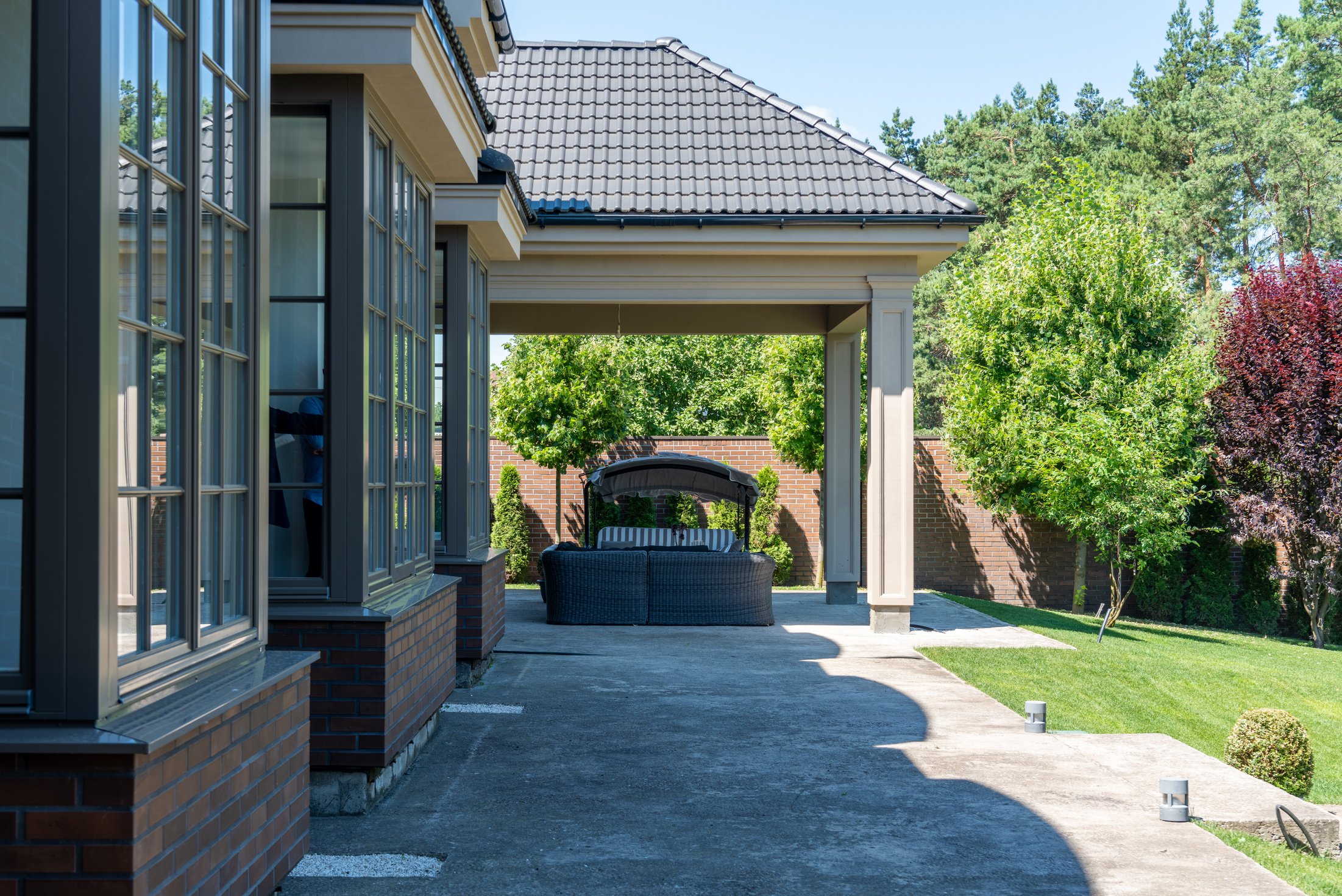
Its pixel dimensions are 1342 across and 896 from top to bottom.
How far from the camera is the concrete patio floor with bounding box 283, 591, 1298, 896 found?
4449 mm

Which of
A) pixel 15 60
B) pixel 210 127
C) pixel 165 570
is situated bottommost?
pixel 165 570

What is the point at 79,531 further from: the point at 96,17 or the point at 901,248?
the point at 901,248

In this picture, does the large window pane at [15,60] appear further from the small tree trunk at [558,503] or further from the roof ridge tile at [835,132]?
the small tree trunk at [558,503]

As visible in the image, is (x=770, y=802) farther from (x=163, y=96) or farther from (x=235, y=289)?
(x=163, y=96)

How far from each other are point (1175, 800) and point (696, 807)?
2.18m


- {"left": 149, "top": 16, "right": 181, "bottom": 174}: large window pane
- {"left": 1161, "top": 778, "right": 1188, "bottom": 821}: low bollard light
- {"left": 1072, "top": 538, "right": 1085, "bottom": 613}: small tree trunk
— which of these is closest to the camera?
{"left": 149, "top": 16, "right": 181, "bottom": 174}: large window pane

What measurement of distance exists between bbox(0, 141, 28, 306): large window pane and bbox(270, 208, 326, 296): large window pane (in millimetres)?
2632

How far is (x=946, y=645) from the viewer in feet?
38.0

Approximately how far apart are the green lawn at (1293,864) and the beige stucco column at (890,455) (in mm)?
6815

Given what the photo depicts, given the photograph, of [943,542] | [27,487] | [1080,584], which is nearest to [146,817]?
[27,487]

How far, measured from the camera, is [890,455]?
12.3 m

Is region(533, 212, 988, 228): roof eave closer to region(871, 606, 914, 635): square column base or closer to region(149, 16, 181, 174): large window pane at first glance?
region(871, 606, 914, 635): square column base

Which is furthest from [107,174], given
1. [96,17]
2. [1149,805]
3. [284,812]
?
[1149,805]

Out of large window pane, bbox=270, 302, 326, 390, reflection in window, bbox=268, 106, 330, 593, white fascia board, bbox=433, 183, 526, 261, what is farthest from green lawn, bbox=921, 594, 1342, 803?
large window pane, bbox=270, 302, 326, 390
